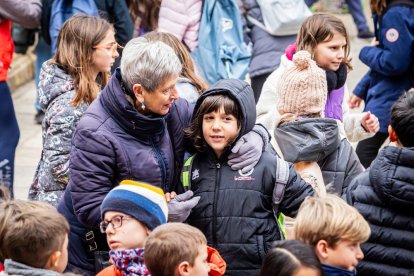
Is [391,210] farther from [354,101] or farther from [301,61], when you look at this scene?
[354,101]

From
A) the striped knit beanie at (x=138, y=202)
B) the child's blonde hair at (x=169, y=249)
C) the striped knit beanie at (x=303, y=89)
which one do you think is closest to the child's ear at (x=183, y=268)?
the child's blonde hair at (x=169, y=249)

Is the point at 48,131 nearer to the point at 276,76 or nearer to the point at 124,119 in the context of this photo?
the point at 124,119

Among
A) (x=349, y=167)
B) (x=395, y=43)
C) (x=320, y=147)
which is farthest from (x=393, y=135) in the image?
(x=395, y=43)

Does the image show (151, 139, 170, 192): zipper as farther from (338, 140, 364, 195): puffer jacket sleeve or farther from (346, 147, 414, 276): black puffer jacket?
(338, 140, 364, 195): puffer jacket sleeve

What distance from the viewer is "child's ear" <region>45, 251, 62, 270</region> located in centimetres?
374

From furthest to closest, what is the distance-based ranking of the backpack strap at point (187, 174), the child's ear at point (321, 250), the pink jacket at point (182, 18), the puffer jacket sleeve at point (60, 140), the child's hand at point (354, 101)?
the child's hand at point (354, 101)
the pink jacket at point (182, 18)
the puffer jacket sleeve at point (60, 140)
the backpack strap at point (187, 174)
the child's ear at point (321, 250)

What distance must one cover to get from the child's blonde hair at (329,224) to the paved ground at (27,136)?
4.30 meters

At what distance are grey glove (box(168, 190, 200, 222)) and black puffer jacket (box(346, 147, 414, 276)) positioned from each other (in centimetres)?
82

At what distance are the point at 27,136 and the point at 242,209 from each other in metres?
5.45

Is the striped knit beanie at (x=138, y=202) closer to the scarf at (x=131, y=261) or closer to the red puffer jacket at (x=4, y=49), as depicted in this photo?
the scarf at (x=131, y=261)

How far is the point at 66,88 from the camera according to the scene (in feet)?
17.7

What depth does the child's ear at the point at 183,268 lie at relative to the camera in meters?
3.76

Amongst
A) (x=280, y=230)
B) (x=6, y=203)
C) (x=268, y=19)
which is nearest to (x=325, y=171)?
(x=280, y=230)

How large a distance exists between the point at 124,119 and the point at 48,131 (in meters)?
1.02
